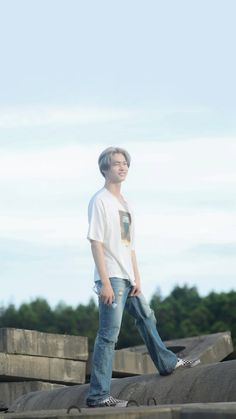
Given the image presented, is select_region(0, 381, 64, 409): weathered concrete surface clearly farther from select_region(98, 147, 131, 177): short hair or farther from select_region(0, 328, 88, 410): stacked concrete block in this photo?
select_region(98, 147, 131, 177): short hair

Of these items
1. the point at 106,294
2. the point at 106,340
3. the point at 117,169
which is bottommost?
the point at 106,340

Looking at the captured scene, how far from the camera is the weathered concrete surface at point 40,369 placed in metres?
14.7

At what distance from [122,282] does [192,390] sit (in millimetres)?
893

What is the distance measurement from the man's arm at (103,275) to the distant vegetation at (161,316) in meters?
44.1

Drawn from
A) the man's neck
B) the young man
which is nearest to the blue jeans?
the young man

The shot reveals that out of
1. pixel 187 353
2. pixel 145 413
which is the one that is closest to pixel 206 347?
pixel 187 353

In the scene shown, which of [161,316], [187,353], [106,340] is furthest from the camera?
[161,316]

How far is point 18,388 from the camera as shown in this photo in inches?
587

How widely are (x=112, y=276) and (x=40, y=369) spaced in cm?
727

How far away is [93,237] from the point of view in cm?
785

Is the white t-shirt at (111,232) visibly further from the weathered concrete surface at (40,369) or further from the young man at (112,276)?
the weathered concrete surface at (40,369)

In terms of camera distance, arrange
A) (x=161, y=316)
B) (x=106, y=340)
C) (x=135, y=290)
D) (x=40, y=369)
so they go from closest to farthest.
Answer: (x=106, y=340), (x=135, y=290), (x=40, y=369), (x=161, y=316)

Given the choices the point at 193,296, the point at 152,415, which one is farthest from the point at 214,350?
the point at 193,296

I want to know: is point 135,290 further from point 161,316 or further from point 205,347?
point 161,316
